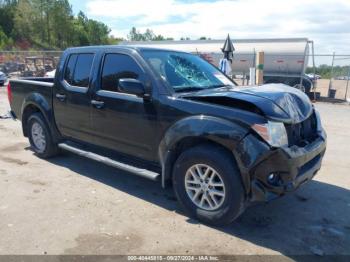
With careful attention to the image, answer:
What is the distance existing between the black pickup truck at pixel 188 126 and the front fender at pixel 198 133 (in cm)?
1

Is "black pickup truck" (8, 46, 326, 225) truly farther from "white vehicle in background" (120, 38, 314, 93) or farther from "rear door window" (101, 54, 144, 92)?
"white vehicle in background" (120, 38, 314, 93)

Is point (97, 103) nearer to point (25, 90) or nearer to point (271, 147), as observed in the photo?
point (25, 90)

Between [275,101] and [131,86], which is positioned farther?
[131,86]

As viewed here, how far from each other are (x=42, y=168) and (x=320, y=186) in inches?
169

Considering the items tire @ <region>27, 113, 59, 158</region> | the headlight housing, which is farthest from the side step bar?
the headlight housing

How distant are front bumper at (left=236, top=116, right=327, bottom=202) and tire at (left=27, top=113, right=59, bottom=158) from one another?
12.5 feet

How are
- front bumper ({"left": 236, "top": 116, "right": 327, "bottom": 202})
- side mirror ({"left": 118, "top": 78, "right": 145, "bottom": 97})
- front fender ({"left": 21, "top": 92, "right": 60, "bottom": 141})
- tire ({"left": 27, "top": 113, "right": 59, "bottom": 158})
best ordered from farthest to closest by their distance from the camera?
tire ({"left": 27, "top": 113, "right": 59, "bottom": 158}) < front fender ({"left": 21, "top": 92, "right": 60, "bottom": 141}) < side mirror ({"left": 118, "top": 78, "right": 145, "bottom": 97}) < front bumper ({"left": 236, "top": 116, "right": 327, "bottom": 202})

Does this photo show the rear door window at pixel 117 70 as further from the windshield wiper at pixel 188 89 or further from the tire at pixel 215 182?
the tire at pixel 215 182

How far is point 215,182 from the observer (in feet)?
13.0

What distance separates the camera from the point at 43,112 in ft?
20.3

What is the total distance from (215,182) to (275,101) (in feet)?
Result: 3.49

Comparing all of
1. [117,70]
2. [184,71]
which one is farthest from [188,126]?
[117,70]

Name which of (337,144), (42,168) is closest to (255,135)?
(42,168)

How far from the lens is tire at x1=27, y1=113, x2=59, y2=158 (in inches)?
248
